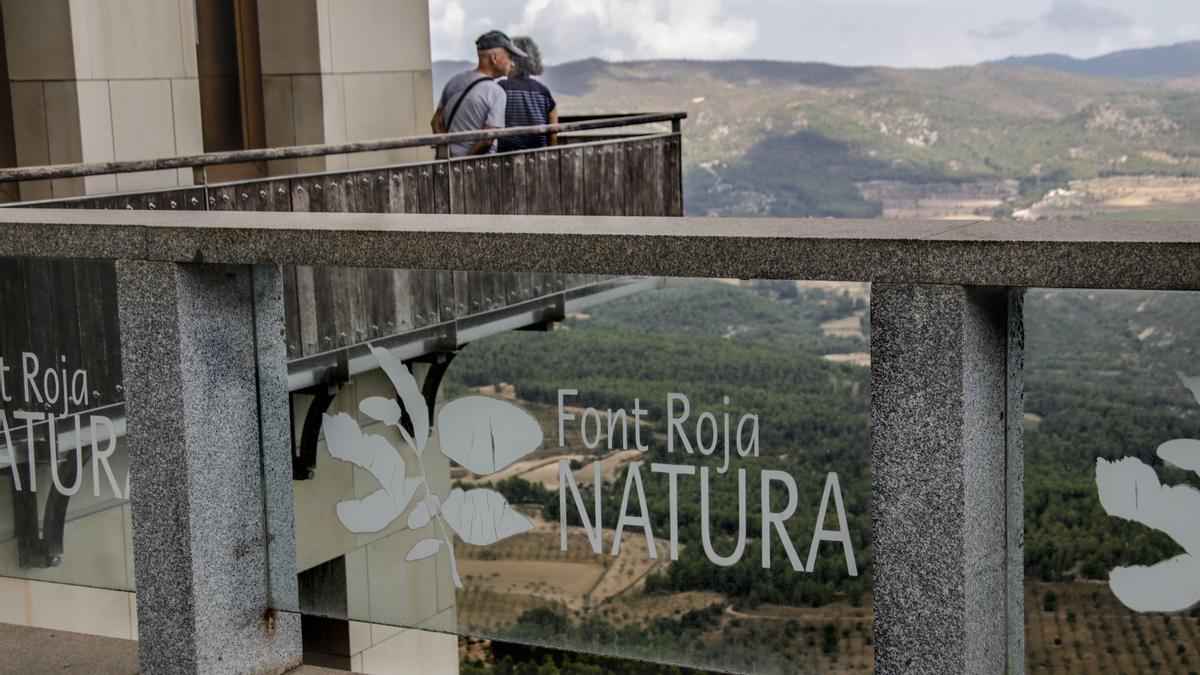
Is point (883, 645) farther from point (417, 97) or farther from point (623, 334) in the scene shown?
point (417, 97)

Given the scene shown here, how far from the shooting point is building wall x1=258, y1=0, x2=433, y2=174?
1550 centimetres

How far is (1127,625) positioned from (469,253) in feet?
6.82

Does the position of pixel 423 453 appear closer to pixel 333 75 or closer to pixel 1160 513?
pixel 1160 513

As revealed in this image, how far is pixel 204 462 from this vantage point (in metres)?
5.07

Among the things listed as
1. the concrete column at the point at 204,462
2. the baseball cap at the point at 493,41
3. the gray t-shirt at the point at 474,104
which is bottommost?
the concrete column at the point at 204,462

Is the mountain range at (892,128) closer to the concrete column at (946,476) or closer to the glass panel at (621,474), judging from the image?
the glass panel at (621,474)

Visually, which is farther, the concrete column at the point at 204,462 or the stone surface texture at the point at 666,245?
the concrete column at the point at 204,462

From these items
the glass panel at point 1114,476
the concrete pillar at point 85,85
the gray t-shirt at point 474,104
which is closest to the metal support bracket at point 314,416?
the glass panel at point 1114,476

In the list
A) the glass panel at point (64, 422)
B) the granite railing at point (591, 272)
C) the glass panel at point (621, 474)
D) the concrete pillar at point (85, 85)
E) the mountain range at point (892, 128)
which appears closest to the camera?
the granite railing at point (591, 272)

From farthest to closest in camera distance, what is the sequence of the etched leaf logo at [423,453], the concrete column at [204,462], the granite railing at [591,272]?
the concrete column at [204,462]
the etched leaf logo at [423,453]
the granite railing at [591,272]

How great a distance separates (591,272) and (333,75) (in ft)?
38.7

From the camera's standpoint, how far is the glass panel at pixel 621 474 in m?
4.18

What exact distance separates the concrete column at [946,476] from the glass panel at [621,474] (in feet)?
0.27

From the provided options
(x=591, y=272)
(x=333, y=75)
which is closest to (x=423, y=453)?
(x=591, y=272)
